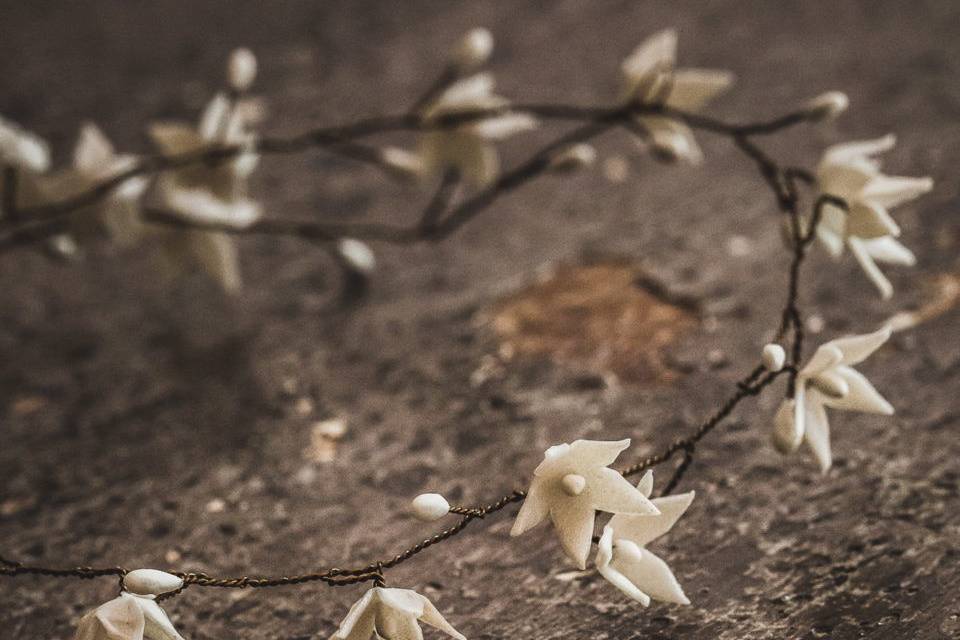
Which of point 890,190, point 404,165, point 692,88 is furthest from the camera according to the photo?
point 404,165

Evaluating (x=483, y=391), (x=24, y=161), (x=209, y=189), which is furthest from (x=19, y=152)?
(x=483, y=391)

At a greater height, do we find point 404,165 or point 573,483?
point 404,165

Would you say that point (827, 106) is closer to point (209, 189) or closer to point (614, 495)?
→ point (614, 495)

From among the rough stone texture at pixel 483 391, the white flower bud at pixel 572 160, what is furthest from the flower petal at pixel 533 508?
the white flower bud at pixel 572 160

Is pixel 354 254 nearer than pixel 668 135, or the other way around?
pixel 668 135

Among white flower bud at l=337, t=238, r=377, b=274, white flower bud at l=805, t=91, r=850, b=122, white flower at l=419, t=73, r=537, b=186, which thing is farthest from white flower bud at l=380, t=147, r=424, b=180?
white flower bud at l=805, t=91, r=850, b=122

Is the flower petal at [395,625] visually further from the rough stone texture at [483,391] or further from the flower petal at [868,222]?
the flower petal at [868,222]

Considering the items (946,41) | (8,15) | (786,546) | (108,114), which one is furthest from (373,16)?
(786,546)

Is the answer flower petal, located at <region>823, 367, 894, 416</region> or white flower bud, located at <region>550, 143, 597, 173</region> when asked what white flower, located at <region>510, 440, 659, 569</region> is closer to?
flower petal, located at <region>823, 367, 894, 416</region>
